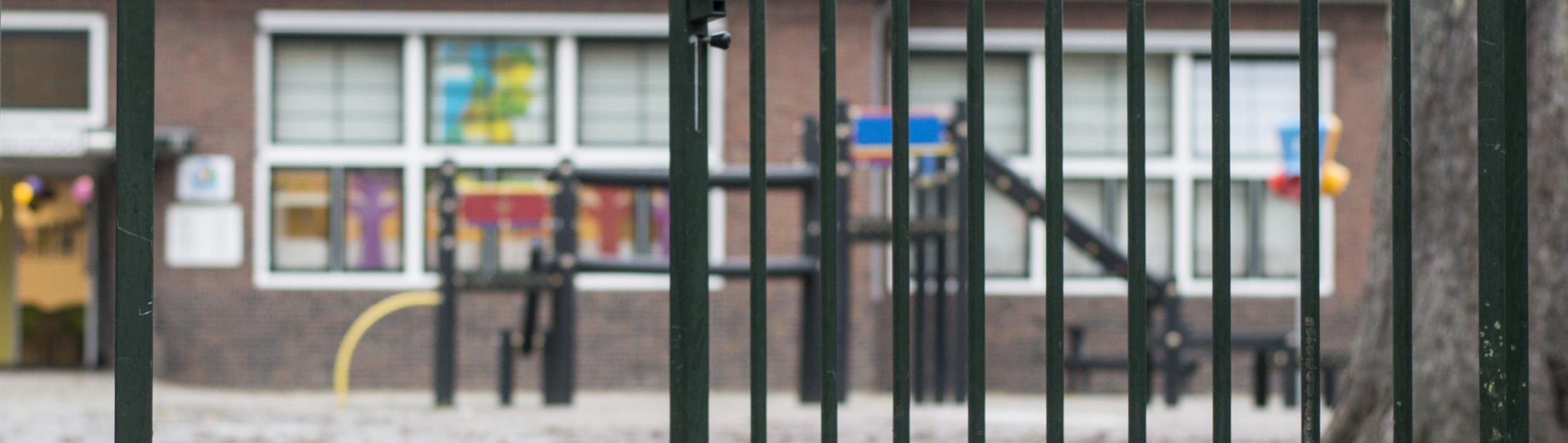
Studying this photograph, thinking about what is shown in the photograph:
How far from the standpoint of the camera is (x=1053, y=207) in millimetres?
2756

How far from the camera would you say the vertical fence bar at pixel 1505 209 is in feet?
9.36

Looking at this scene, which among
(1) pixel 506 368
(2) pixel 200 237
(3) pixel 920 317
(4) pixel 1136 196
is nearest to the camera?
(4) pixel 1136 196

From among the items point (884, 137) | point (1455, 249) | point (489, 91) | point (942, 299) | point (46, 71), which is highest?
point (46, 71)

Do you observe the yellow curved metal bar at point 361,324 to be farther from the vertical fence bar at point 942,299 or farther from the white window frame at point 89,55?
the vertical fence bar at point 942,299

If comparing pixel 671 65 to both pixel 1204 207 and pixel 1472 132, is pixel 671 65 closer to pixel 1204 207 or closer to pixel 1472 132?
pixel 1472 132

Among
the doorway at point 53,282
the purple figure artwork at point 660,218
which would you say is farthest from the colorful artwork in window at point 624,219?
the doorway at point 53,282

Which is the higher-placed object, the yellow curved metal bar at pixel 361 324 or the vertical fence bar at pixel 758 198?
the vertical fence bar at pixel 758 198

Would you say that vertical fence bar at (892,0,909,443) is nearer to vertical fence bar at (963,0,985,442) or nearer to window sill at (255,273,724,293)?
vertical fence bar at (963,0,985,442)

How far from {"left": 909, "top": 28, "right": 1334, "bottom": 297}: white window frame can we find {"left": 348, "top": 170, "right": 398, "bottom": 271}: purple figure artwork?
468 cm

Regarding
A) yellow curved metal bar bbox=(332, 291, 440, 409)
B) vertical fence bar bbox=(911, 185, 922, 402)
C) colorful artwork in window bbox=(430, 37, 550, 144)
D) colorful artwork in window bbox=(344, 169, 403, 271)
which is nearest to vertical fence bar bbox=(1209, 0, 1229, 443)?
yellow curved metal bar bbox=(332, 291, 440, 409)

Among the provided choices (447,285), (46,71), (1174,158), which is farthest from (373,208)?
(1174,158)

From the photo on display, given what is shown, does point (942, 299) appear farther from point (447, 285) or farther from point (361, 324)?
point (361, 324)

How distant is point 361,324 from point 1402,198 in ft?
30.9

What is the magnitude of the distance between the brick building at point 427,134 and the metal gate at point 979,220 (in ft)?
36.0
